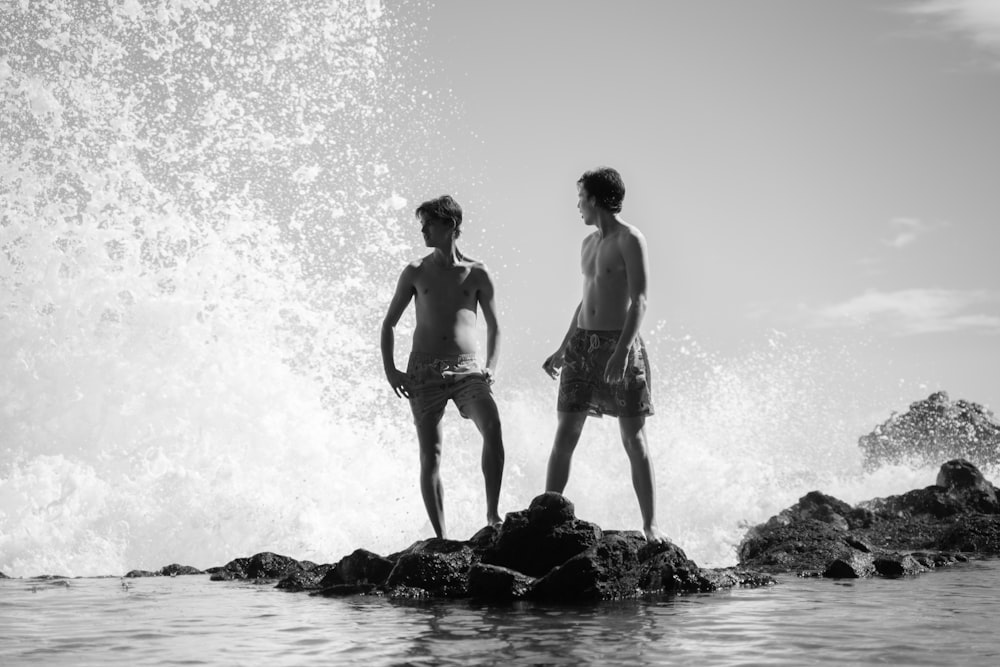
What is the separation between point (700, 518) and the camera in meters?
13.7

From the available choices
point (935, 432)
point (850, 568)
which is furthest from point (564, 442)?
point (935, 432)

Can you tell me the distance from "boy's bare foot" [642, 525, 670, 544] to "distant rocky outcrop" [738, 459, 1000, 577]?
157cm

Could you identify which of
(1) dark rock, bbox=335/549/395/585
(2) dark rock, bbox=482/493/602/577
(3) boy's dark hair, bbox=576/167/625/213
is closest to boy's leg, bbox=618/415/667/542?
(2) dark rock, bbox=482/493/602/577

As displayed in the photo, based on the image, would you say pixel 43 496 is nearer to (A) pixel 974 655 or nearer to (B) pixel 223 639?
(B) pixel 223 639

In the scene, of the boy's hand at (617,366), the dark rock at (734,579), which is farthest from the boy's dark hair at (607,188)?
the dark rock at (734,579)

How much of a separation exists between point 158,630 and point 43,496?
755 cm

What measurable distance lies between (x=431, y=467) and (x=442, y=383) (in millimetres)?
576

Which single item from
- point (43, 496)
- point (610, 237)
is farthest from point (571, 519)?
point (43, 496)

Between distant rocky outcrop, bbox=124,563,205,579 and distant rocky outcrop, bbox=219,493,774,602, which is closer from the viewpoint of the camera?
distant rocky outcrop, bbox=219,493,774,602

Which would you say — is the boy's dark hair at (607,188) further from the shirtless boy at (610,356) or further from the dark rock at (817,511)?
the dark rock at (817,511)

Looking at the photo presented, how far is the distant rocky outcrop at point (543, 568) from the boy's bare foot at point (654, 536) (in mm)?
38

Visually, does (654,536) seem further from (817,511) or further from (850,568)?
(817,511)

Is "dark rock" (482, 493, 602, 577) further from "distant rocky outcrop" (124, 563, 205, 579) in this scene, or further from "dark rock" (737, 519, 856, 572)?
"distant rocky outcrop" (124, 563, 205, 579)

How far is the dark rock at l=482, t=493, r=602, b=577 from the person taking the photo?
6.73 meters
